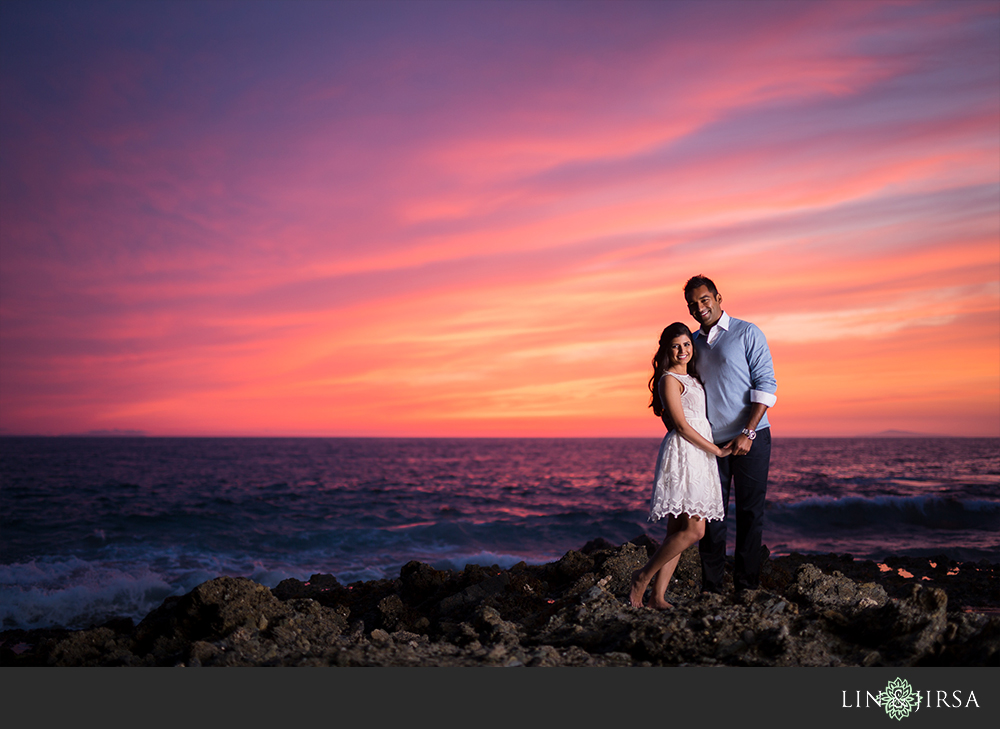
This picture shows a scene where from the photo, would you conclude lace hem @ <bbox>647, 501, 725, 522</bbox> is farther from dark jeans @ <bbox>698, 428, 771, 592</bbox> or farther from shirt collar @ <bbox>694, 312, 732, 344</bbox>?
shirt collar @ <bbox>694, 312, 732, 344</bbox>

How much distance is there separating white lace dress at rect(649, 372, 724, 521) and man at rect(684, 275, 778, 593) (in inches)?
18.3

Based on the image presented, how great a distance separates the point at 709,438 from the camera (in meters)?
4.28

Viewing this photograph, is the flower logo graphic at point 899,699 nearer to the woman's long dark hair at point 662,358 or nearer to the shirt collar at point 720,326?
the woman's long dark hair at point 662,358

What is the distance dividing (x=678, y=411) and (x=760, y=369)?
3.15ft

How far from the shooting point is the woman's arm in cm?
401

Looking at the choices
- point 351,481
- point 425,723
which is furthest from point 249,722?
point 351,481

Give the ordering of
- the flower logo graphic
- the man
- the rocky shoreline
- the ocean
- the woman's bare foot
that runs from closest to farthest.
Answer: the flower logo graphic < the rocky shoreline < the woman's bare foot < the man < the ocean

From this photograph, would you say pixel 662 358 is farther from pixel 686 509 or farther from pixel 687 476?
pixel 686 509

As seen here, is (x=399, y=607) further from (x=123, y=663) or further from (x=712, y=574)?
(x=712, y=574)

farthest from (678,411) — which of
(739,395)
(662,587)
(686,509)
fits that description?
(662,587)

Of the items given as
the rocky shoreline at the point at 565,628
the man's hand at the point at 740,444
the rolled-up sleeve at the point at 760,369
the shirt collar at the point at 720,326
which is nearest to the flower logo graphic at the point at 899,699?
the rocky shoreline at the point at 565,628

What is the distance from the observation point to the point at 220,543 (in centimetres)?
1374

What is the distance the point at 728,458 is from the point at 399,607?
3113 mm

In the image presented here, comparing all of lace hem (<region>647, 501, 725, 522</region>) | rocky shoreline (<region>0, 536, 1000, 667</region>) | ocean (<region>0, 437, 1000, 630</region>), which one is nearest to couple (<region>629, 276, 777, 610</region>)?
lace hem (<region>647, 501, 725, 522</region>)
